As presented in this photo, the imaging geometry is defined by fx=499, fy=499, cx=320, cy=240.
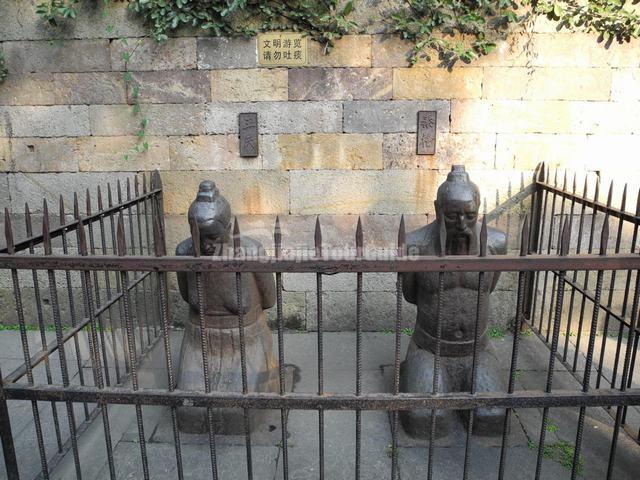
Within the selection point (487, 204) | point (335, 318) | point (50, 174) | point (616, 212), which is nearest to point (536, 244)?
point (487, 204)

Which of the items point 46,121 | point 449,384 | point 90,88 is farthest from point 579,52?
point 46,121

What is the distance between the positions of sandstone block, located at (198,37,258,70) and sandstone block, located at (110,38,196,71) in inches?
3.5

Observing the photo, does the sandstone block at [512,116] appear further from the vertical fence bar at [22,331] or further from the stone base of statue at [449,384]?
the vertical fence bar at [22,331]

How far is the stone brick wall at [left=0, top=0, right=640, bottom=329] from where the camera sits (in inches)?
175

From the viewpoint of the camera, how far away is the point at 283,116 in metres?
4.55

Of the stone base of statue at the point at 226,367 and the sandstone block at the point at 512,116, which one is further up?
the sandstone block at the point at 512,116

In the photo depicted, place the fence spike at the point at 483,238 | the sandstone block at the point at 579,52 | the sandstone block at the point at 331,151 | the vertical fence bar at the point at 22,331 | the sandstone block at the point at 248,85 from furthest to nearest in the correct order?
1. the sandstone block at the point at 331,151
2. the sandstone block at the point at 248,85
3. the sandstone block at the point at 579,52
4. the vertical fence bar at the point at 22,331
5. the fence spike at the point at 483,238

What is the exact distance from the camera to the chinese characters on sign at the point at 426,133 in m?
4.50

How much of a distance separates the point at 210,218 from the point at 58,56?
2.73m

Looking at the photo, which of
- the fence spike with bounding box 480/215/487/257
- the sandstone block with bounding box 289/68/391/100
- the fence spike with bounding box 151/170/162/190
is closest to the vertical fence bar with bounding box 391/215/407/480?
the fence spike with bounding box 480/215/487/257

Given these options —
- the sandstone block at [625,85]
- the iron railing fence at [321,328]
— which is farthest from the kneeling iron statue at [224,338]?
the sandstone block at [625,85]

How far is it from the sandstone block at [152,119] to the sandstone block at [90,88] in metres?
0.08

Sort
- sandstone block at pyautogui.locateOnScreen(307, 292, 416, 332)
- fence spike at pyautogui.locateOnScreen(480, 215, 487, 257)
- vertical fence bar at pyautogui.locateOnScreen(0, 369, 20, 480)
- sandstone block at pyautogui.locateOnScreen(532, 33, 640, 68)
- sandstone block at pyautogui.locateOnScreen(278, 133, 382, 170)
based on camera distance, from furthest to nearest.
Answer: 1. sandstone block at pyautogui.locateOnScreen(307, 292, 416, 332)
2. sandstone block at pyautogui.locateOnScreen(278, 133, 382, 170)
3. sandstone block at pyautogui.locateOnScreen(532, 33, 640, 68)
4. vertical fence bar at pyautogui.locateOnScreen(0, 369, 20, 480)
5. fence spike at pyautogui.locateOnScreen(480, 215, 487, 257)

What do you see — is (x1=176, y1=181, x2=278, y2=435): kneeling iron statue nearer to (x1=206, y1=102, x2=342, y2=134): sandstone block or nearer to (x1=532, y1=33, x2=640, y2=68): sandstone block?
(x1=206, y1=102, x2=342, y2=134): sandstone block
